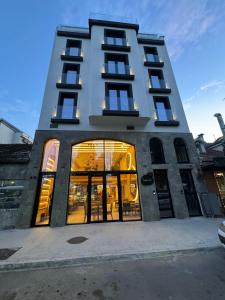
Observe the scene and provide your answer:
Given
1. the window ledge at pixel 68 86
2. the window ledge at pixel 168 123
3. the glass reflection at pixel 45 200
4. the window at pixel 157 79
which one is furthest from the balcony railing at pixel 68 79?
the glass reflection at pixel 45 200

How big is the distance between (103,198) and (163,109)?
8421 mm

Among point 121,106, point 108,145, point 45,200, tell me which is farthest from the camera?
point 121,106

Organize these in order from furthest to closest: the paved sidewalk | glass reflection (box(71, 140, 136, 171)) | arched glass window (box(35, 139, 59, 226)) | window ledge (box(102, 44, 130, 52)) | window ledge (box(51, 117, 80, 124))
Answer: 1. window ledge (box(102, 44, 130, 52))
2. window ledge (box(51, 117, 80, 124))
3. glass reflection (box(71, 140, 136, 171))
4. arched glass window (box(35, 139, 59, 226))
5. the paved sidewalk

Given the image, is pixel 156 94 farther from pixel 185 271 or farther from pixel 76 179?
pixel 185 271

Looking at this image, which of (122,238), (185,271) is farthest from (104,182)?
(185,271)

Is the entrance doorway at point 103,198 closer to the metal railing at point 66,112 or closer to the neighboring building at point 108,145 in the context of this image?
the neighboring building at point 108,145

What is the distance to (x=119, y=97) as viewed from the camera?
11.3 m

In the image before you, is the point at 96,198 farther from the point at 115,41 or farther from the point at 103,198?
the point at 115,41

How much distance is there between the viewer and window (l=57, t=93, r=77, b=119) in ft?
35.8

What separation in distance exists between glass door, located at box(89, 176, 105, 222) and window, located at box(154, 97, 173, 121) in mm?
6742

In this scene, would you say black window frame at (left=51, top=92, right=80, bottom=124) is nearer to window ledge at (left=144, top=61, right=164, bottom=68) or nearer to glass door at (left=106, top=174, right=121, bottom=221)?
glass door at (left=106, top=174, right=121, bottom=221)

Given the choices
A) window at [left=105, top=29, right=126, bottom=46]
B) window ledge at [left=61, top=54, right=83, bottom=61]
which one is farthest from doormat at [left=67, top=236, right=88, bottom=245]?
window at [left=105, top=29, right=126, bottom=46]

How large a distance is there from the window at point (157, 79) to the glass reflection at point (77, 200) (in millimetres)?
9850

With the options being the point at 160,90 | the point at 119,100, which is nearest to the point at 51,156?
the point at 119,100
